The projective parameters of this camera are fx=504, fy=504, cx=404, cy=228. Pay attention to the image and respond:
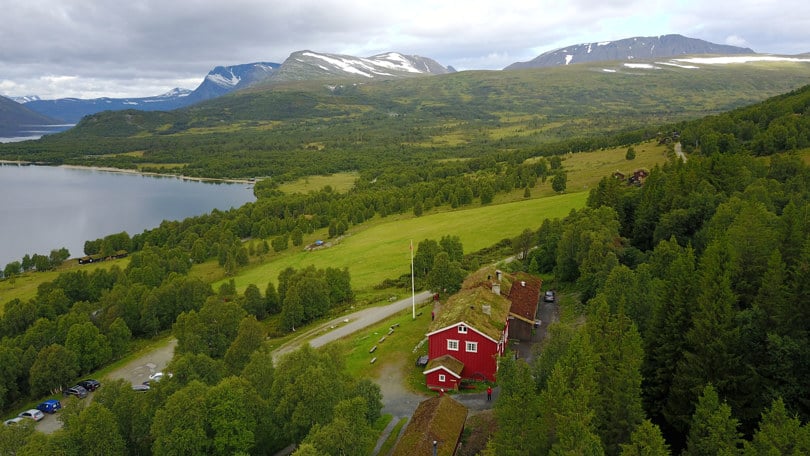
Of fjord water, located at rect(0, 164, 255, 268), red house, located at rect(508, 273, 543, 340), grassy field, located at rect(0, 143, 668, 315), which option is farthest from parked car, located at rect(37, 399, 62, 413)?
fjord water, located at rect(0, 164, 255, 268)

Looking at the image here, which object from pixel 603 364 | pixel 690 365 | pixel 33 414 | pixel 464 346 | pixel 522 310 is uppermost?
pixel 603 364

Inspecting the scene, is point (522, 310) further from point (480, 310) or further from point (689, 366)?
point (689, 366)

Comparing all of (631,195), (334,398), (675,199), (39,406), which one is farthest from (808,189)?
(39,406)

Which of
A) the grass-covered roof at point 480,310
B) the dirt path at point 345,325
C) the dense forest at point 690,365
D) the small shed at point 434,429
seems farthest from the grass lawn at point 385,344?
the dense forest at point 690,365

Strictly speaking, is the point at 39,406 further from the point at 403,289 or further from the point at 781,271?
the point at 781,271

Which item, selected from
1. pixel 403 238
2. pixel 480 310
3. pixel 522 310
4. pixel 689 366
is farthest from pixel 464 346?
pixel 403 238
